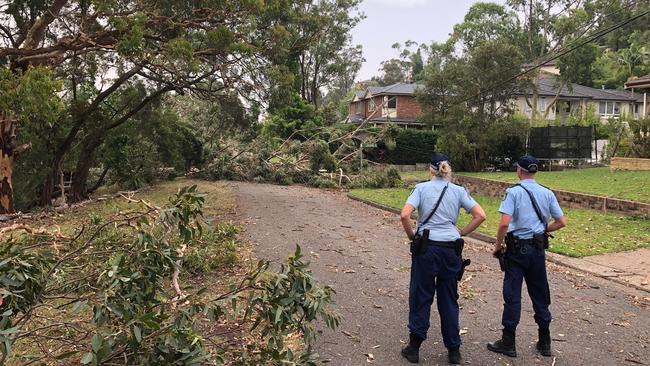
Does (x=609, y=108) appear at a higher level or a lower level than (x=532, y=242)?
higher

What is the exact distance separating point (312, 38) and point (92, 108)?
831cm

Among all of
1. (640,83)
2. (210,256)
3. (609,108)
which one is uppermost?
(609,108)

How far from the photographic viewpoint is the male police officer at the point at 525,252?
4.92 meters

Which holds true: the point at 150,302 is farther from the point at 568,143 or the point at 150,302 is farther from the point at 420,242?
the point at 568,143

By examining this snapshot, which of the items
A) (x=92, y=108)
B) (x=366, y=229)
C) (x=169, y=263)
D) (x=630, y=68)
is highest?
(x=630, y=68)

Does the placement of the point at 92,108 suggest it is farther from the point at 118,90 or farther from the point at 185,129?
the point at 185,129

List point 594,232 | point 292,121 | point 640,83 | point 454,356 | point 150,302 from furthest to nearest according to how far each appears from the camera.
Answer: point 292,121
point 640,83
point 594,232
point 454,356
point 150,302

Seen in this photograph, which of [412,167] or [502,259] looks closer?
[502,259]

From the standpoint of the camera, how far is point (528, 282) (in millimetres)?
5035

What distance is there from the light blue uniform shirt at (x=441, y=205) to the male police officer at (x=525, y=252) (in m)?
0.52

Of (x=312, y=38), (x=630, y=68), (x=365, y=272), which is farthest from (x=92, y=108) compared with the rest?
(x=630, y=68)

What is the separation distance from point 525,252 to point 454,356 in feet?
3.76

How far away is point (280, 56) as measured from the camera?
57.5 ft

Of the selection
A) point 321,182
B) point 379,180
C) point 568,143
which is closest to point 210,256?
point 379,180
